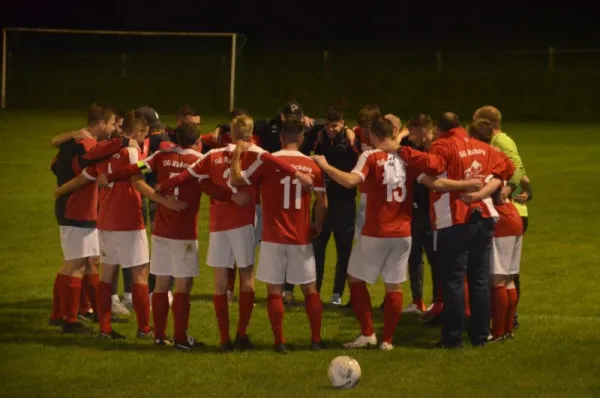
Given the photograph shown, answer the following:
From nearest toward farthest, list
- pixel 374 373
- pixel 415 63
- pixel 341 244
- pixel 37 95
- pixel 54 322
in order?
pixel 374 373 → pixel 54 322 → pixel 341 244 → pixel 37 95 → pixel 415 63

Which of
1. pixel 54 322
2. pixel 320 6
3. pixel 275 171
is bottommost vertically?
pixel 54 322

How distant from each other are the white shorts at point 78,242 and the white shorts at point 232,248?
5.54 ft

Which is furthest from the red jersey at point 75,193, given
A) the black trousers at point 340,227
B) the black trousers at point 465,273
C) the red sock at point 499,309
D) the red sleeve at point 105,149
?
Answer: the red sock at point 499,309

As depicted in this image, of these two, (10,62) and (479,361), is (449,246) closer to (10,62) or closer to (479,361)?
(479,361)

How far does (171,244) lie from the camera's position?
1127 cm

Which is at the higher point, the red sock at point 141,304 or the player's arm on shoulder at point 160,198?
the player's arm on shoulder at point 160,198

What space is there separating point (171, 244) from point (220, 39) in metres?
39.2

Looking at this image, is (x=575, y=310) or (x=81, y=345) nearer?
(x=81, y=345)

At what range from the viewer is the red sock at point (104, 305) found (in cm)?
1173

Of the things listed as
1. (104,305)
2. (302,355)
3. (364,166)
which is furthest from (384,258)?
(104,305)

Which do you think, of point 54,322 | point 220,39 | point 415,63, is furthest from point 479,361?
point 220,39

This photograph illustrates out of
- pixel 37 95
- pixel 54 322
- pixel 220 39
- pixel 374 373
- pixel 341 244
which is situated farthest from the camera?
pixel 220 39

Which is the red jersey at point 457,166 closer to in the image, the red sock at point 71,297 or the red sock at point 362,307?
the red sock at point 362,307

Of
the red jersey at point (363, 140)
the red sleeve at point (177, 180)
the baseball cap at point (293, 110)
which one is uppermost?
the baseball cap at point (293, 110)
